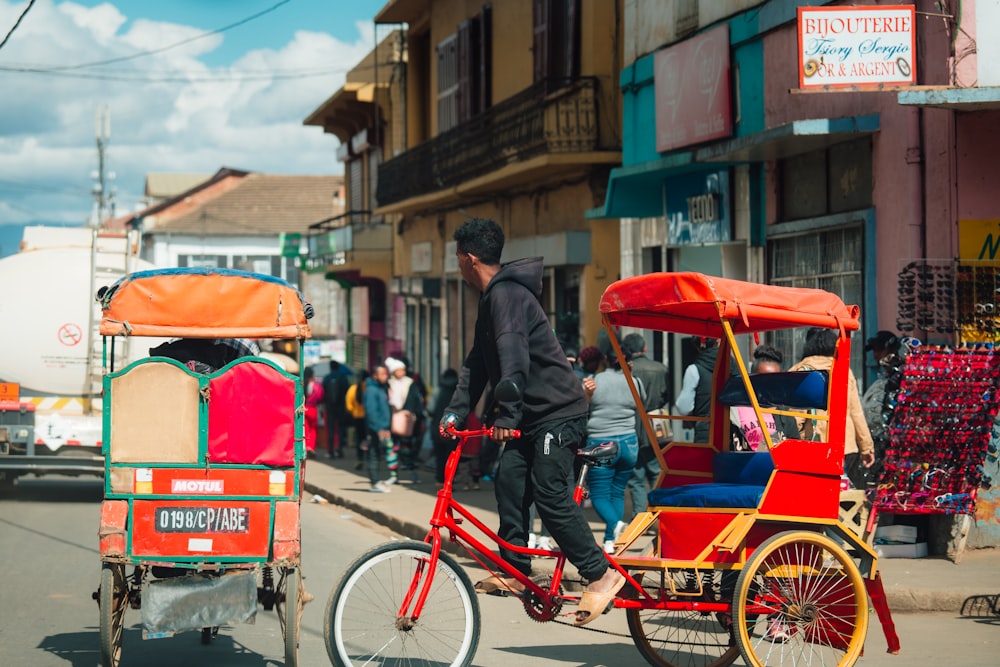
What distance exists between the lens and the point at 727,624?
6.92m

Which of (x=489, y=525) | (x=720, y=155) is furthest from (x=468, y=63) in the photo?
(x=489, y=525)

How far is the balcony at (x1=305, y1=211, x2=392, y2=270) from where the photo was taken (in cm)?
3384

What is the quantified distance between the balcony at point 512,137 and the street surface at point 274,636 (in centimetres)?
898

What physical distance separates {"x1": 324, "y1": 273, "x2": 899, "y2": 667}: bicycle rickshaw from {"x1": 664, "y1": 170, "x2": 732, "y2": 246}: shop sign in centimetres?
824

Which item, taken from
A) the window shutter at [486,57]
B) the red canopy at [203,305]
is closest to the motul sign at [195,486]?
the red canopy at [203,305]

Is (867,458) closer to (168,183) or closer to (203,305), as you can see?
(203,305)

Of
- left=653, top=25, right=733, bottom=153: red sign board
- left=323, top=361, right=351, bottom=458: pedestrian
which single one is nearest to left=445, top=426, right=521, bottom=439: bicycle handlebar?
left=653, top=25, right=733, bottom=153: red sign board

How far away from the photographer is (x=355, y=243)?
3503 centimetres

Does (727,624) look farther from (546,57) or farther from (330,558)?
(546,57)

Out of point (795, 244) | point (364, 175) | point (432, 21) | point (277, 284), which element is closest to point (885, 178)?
point (795, 244)

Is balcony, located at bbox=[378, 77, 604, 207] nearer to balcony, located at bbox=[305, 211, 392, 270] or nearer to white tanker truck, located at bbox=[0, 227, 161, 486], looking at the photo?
white tanker truck, located at bbox=[0, 227, 161, 486]

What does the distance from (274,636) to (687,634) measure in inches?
98.2

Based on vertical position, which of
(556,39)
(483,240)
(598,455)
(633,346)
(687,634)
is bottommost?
(687,634)

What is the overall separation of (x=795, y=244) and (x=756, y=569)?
8.00m
